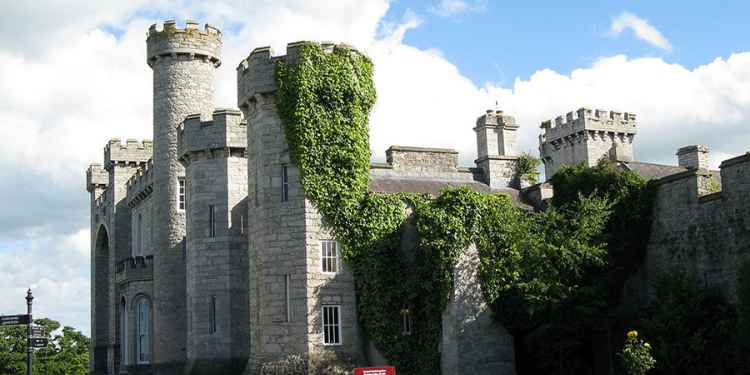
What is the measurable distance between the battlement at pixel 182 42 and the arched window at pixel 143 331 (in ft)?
35.6

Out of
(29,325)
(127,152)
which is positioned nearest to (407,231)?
(29,325)

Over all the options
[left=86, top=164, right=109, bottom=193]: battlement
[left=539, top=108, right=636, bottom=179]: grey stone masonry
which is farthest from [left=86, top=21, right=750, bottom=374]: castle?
[left=539, top=108, right=636, bottom=179]: grey stone masonry

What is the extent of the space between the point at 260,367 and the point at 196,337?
19.2 ft

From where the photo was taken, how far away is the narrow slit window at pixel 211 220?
Result: 37719 mm

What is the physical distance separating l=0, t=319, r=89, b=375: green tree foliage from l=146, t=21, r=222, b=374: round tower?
3806 centimetres

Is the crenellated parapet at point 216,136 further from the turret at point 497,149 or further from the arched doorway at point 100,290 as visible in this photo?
the arched doorway at point 100,290

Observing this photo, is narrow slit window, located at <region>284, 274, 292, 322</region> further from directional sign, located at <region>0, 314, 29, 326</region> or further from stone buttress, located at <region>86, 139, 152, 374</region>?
stone buttress, located at <region>86, 139, 152, 374</region>

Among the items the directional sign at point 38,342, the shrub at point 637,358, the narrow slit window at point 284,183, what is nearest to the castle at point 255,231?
the narrow slit window at point 284,183

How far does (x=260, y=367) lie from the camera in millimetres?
32031

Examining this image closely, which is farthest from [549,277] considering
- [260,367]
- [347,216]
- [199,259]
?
[199,259]

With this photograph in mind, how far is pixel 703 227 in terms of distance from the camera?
29.7 m

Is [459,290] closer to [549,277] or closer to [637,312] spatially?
[549,277]

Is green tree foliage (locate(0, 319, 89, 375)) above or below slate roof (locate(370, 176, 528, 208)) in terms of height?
below

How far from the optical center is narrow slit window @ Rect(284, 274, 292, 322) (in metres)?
31.8
